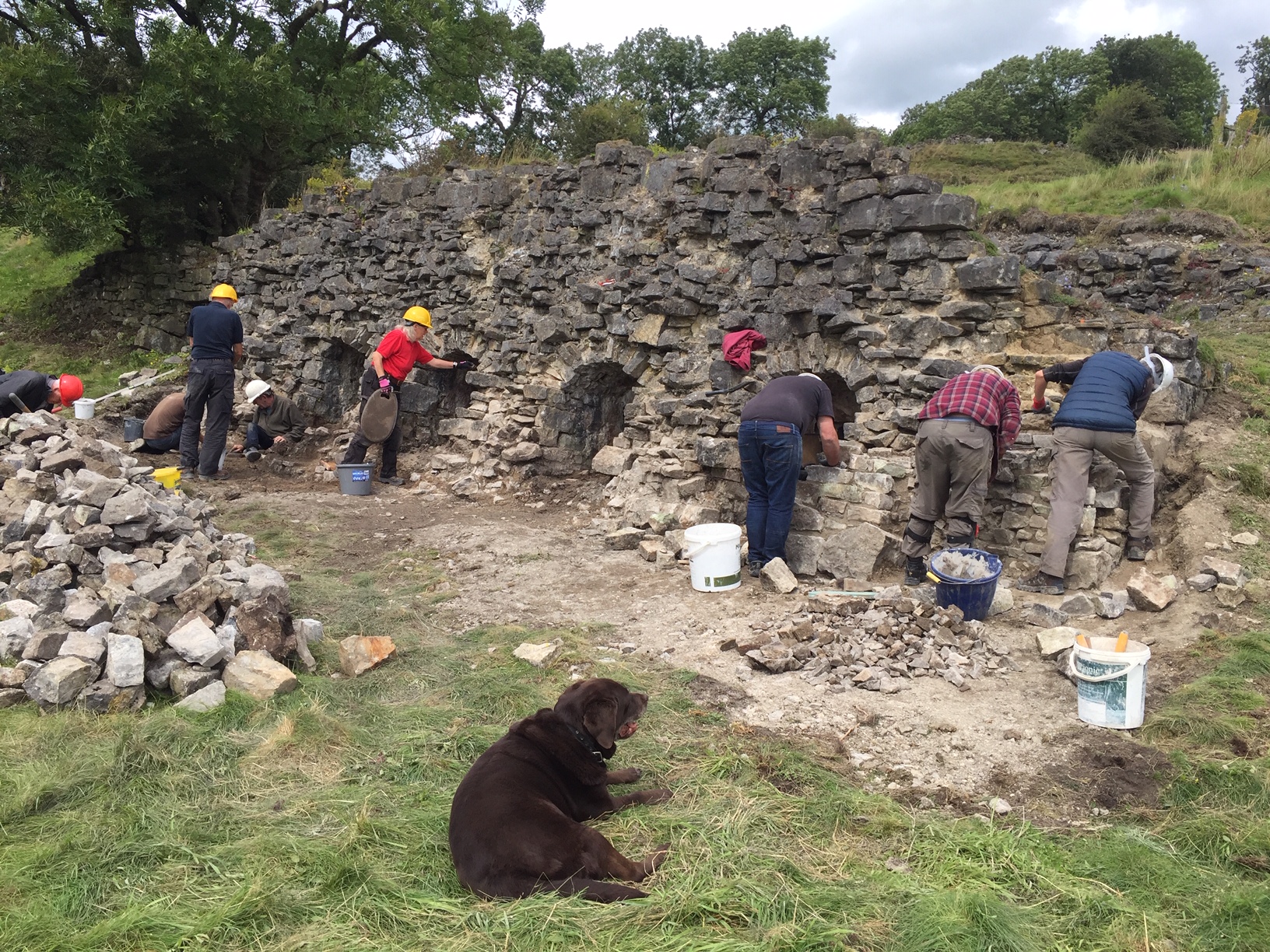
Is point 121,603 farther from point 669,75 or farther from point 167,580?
point 669,75

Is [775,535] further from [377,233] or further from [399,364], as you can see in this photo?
[377,233]

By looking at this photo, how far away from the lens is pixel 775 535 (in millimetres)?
6395

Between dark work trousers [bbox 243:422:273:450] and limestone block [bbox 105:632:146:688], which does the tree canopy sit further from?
limestone block [bbox 105:632:146:688]

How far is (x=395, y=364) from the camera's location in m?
10.1

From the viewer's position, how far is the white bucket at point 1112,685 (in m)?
3.90

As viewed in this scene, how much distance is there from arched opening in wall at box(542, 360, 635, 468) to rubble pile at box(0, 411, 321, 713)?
4.06m

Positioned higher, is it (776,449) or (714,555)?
(776,449)

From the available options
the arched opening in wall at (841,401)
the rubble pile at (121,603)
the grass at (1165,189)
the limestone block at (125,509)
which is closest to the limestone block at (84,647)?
the rubble pile at (121,603)

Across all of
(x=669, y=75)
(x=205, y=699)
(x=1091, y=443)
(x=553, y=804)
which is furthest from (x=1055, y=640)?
(x=669, y=75)

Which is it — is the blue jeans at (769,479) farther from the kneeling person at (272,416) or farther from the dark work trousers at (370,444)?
the kneeling person at (272,416)

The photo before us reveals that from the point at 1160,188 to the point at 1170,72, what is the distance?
29165 mm

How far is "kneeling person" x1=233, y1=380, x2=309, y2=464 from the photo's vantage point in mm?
11195

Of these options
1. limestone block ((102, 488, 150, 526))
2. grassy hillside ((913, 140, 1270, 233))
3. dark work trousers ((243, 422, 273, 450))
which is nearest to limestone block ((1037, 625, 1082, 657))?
limestone block ((102, 488, 150, 526))

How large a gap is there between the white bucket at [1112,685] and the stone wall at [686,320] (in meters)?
2.07
